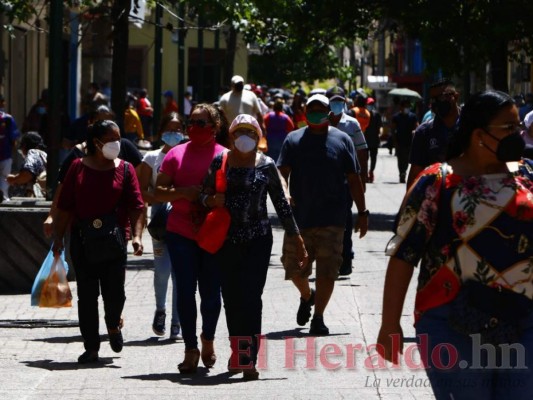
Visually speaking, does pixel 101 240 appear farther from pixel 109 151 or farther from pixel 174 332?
pixel 174 332

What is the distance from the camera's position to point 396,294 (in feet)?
17.6

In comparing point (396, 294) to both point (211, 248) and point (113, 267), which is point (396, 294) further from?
point (113, 267)

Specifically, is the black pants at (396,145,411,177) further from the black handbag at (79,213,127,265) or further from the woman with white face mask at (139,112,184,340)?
the black handbag at (79,213,127,265)

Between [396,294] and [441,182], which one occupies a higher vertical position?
[441,182]

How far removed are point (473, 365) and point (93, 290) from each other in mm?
5089

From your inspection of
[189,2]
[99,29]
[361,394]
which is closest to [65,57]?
[99,29]

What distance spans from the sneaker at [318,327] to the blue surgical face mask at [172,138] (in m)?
1.64

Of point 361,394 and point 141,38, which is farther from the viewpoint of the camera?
point 141,38

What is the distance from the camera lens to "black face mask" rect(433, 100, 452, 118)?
10727 mm

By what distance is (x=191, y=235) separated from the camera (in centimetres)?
942

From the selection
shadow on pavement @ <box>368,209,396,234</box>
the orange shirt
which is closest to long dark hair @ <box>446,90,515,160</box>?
shadow on pavement @ <box>368,209,396,234</box>

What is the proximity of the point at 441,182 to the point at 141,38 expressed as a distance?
6293 cm

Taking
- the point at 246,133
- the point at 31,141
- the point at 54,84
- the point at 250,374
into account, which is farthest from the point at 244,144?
the point at 31,141

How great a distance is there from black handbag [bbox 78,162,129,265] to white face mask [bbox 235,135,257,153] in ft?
4.03
